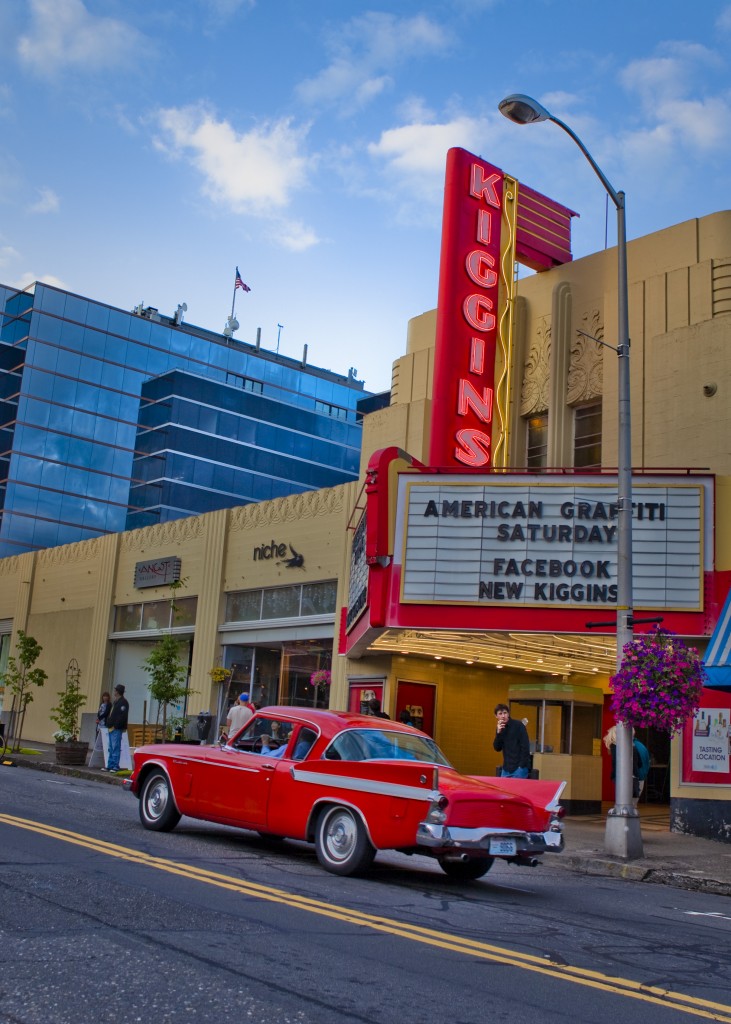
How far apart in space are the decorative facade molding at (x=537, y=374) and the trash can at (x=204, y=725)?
11.9m

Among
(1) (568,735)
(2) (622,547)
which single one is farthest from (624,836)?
(1) (568,735)

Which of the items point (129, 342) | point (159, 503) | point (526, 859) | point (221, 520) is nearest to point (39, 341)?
point (129, 342)

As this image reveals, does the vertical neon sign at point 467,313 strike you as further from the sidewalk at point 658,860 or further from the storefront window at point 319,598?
the sidewalk at point 658,860

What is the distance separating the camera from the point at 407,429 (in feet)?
84.1

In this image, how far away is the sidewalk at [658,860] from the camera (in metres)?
12.0

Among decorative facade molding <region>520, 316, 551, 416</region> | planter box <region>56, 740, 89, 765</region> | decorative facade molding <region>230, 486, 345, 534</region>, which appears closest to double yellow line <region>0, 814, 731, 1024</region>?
planter box <region>56, 740, 89, 765</region>

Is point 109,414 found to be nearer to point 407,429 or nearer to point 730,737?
point 407,429

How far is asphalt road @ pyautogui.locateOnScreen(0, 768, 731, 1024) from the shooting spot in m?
5.17

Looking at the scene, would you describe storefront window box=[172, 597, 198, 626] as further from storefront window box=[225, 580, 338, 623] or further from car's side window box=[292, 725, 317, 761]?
car's side window box=[292, 725, 317, 761]

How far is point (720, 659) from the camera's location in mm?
14938

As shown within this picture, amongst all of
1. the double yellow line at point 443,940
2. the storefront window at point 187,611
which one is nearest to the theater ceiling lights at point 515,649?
the storefront window at point 187,611

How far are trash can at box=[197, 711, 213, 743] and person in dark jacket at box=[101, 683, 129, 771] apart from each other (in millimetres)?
5256

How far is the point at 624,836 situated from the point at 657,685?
6.56 ft

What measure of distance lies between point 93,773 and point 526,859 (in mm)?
13961
